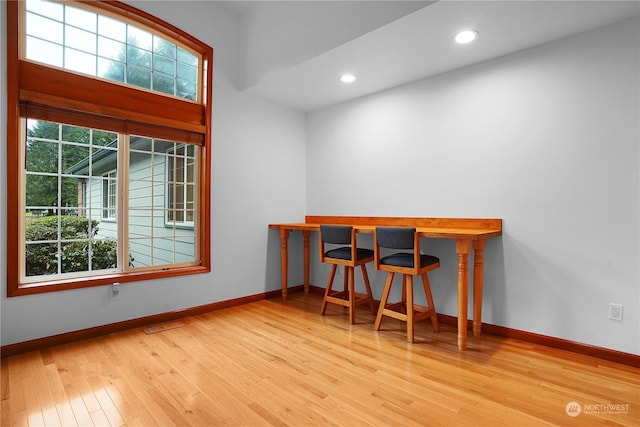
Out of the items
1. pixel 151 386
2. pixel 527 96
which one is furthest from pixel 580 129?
pixel 151 386

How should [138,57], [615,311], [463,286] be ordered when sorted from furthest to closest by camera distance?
1. [138,57]
2. [463,286]
3. [615,311]

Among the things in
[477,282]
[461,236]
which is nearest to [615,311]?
[477,282]

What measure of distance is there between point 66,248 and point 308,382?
2.21m

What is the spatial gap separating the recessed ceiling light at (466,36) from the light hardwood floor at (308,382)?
2.33 m

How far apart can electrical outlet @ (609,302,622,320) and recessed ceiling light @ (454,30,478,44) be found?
84.1 inches

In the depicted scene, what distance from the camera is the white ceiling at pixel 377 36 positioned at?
88.0 inches

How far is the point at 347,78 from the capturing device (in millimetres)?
3330

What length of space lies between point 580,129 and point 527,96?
46 cm

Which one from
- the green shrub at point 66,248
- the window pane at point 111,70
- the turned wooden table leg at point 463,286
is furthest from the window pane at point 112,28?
the turned wooden table leg at point 463,286

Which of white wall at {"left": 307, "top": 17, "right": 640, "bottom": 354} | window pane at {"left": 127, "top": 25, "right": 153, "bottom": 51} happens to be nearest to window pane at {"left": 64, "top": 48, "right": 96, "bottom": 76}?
window pane at {"left": 127, "top": 25, "right": 153, "bottom": 51}

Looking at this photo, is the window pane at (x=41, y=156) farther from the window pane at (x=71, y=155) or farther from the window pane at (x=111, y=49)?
the window pane at (x=111, y=49)

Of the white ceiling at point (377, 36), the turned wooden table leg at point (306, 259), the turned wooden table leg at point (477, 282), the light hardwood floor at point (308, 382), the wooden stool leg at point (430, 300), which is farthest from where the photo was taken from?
the turned wooden table leg at point (306, 259)

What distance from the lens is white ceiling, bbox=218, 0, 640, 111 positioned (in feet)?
7.34

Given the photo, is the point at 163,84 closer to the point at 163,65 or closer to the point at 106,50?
the point at 163,65
